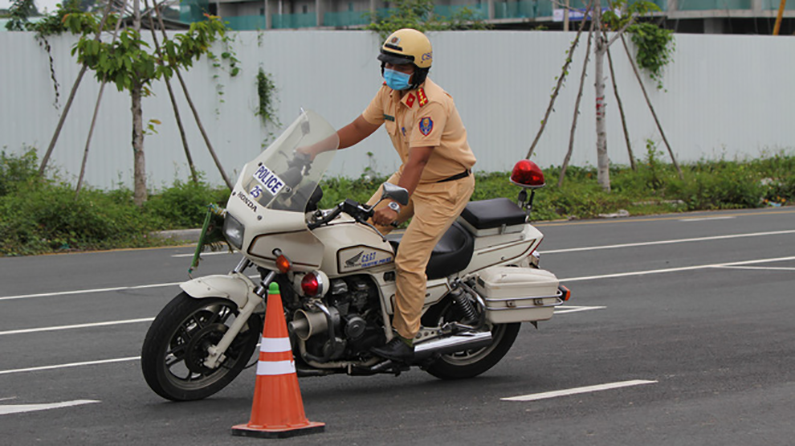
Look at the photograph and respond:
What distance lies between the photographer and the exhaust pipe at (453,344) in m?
6.10

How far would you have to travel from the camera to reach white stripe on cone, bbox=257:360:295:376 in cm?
518

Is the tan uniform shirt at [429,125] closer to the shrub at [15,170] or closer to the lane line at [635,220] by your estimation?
the lane line at [635,220]

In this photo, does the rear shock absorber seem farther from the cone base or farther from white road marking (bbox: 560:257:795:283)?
white road marking (bbox: 560:257:795:283)

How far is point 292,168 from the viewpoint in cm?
555

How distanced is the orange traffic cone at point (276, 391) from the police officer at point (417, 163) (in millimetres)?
802

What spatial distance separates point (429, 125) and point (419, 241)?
2.30ft

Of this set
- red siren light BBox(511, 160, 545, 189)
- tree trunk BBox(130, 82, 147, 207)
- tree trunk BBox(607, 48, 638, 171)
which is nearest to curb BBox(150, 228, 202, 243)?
tree trunk BBox(130, 82, 147, 207)

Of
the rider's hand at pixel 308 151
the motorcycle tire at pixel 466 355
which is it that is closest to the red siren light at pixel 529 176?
Result: the motorcycle tire at pixel 466 355

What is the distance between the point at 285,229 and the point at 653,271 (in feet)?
24.1

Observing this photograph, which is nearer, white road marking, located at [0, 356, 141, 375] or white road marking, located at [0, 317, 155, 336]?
white road marking, located at [0, 356, 141, 375]

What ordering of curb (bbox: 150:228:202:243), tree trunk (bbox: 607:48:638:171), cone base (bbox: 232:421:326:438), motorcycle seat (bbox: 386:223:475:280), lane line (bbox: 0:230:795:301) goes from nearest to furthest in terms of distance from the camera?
cone base (bbox: 232:421:326:438)
motorcycle seat (bbox: 386:223:475:280)
lane line (bbox: 0:230:795:301)
curb (bbox: 150:228:202:243)
tree trunk (bbox: 607:48:638:171)

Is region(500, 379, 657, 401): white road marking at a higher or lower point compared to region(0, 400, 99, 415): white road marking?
lower

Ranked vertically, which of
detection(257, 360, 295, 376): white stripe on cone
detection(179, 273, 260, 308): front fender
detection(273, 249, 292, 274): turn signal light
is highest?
detection(273, 249, 292, 274): turn signal light

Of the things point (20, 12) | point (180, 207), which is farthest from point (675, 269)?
point (20, 12)
